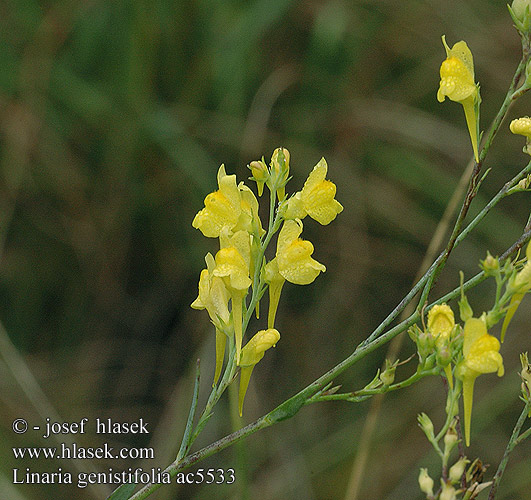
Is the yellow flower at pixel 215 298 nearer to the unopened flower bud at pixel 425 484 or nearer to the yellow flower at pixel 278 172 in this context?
the yellow flower at pixel 278 172

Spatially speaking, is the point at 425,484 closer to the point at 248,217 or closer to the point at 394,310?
the point at 394,310

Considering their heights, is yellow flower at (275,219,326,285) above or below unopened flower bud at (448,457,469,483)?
above

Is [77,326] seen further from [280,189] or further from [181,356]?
[280,189]

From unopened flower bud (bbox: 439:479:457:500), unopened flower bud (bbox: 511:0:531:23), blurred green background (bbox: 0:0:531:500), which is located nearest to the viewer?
unopened flower bud (bbox: 439:479:457:500)

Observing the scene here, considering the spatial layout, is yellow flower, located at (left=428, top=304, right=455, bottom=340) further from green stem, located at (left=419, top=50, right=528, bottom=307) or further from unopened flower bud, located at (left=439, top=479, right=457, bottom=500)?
unopened flower bud, located at (left=439, top=479, right=457, bottom=500)

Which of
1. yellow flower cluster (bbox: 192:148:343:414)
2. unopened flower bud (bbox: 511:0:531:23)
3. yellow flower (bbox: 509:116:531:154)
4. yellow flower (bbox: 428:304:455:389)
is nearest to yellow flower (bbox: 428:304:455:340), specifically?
yellow flower (bbox: 428:304:455:389)

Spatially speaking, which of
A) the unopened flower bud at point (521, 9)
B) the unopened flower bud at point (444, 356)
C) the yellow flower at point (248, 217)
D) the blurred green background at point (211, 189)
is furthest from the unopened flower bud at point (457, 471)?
the blurred green background at point (211, 189)

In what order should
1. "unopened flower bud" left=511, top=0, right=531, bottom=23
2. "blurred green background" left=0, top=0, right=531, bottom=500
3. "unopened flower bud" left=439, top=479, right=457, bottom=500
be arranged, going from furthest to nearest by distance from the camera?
"blurred green background" left=0, top=0, right=531, bottom=500
"unopened flower bud" left=511, top=0, right=531, bottom=23
"unopened flower bud" left=439, top=479, right=457, bottom=500

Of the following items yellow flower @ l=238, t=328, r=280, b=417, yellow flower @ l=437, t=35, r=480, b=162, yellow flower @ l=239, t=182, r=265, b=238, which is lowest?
yellow flower @ l=238, t=328, r=280, b=417
